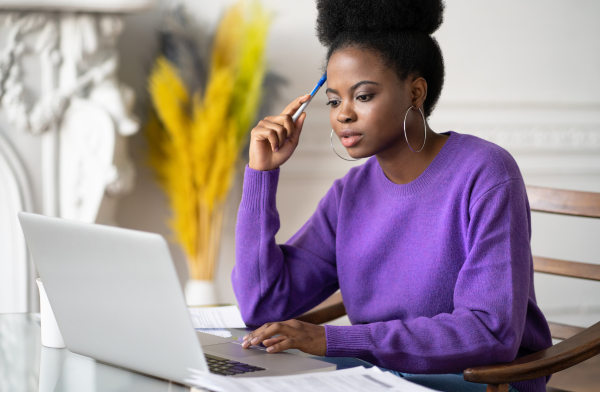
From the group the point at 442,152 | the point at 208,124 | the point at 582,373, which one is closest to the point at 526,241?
the point at 442,152

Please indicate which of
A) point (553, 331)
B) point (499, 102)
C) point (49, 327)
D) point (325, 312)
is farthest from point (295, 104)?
point (499, 102)

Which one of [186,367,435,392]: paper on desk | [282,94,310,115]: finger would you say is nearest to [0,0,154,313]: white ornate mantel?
[282,94,310,115]: finger

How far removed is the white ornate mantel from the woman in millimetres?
1007

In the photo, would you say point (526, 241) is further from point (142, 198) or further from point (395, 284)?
point (142, 198)

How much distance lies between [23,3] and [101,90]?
355mm

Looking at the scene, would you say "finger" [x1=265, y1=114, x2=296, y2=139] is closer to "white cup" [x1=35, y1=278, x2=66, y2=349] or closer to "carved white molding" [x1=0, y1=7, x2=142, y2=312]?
"white cup" [x1=35, y1=278, x2=66, y2=349]

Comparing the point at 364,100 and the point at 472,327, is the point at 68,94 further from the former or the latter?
the point at 472,327

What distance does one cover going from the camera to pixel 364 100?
1.16 m

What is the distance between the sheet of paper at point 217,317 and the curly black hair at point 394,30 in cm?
55

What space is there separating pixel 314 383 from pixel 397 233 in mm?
538

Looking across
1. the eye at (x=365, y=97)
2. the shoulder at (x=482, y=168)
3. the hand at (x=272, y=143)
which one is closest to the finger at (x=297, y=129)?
the hand at (x=272, y=143)

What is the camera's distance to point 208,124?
7.29 ft

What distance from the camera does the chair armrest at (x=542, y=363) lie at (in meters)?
0.94

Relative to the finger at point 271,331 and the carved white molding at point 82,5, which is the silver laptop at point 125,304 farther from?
the carved white molding at point 82,5
